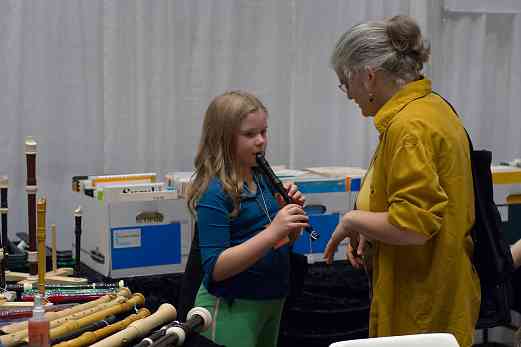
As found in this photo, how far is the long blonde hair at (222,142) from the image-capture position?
205 cm

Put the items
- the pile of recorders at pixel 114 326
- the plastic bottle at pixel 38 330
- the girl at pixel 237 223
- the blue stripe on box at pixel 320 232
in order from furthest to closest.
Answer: the blue stripe on box at pixel 320 232, the girl at pixel 237 223, the pile of recorders at pixel 114 326, the plastic bottle at pixel 38 330

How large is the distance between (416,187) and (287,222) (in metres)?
0.34

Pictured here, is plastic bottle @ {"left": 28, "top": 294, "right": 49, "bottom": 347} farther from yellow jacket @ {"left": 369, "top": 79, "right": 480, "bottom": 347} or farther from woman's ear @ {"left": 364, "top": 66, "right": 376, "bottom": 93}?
woman's ear @ {"left": 364, "top": 66, "right": 376, "bottom": 93}

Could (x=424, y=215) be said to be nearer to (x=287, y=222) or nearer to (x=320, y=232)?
(x=287, y=222)

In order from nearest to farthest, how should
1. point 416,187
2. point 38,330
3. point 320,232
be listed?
point 38,330, point 416,187, point 320,232

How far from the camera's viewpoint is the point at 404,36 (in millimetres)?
1878

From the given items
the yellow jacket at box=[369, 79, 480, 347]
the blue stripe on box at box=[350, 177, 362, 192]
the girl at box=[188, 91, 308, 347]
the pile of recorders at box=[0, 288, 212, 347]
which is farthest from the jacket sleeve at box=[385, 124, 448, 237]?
the blue stripe on box at box=[350, 177, 362, 192]

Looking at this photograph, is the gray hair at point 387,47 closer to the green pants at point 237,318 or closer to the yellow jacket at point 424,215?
the yellow jacket at point 424,215

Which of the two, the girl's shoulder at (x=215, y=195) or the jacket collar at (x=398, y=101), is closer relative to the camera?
the jacket collar at (x=398, y=101)

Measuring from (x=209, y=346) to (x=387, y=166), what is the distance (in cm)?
61

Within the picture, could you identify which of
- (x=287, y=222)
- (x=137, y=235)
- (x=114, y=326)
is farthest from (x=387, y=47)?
(x=137, y=235)

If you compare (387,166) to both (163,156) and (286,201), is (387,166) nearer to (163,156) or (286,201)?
(286,201)

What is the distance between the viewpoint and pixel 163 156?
3.53 metres

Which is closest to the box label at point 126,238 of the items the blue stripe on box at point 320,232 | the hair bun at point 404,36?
the blue stripe on box at point 320,232
